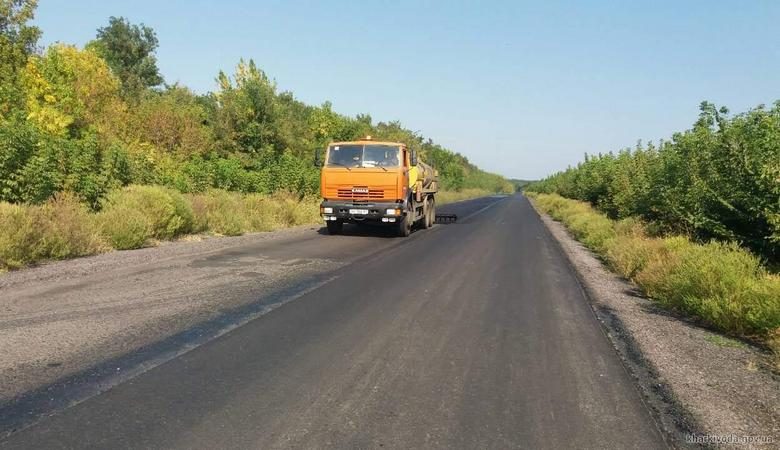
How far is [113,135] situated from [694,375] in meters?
30.6

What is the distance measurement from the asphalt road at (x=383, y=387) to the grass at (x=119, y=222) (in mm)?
5366

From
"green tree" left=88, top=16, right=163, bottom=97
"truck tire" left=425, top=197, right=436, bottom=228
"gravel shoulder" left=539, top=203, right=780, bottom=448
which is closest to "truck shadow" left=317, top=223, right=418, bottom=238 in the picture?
"truck tire" left=425, top=197, right=436, bottom=228

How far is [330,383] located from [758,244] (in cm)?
863

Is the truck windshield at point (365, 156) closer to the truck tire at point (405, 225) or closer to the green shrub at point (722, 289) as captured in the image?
the truck tire at point (405, 225)

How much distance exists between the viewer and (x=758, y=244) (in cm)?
985

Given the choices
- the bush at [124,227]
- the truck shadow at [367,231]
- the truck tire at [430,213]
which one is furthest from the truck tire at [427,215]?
the bush at [124,227]

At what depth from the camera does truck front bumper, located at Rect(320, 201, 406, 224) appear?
17.1 m

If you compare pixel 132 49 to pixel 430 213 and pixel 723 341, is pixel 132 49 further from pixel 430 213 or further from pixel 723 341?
pixel 723 341

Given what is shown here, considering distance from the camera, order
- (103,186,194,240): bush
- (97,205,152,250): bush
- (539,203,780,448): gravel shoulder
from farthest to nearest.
A: (103,186,194,240): bush, (97,205,152,250): bush, (539,203,780,448): gravel shoulder

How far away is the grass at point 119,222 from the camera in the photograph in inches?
388

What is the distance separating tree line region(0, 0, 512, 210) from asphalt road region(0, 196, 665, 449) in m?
8.73

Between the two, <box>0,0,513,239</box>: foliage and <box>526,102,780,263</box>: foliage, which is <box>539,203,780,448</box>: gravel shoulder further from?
<box>0,0,513,239</box>: foliage

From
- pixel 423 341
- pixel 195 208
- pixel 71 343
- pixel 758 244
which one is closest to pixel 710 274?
pixel 758 244

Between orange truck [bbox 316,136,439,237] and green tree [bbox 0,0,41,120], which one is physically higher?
green tree [bbox 0,0,41,120]
